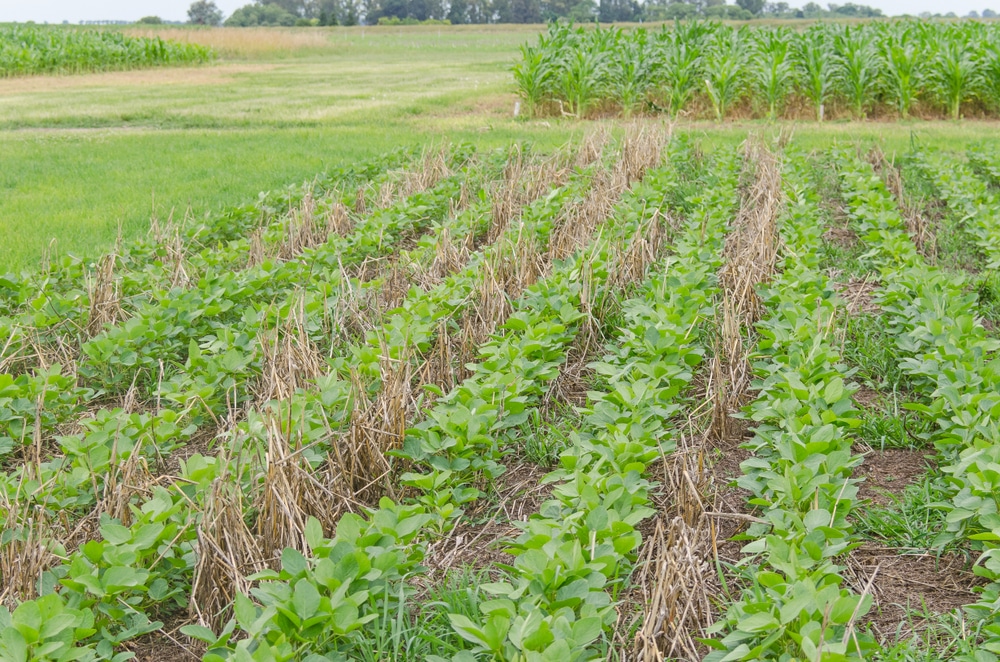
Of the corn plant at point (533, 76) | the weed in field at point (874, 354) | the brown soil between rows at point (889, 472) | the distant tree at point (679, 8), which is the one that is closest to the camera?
the brown soil between rows at point (889, 472)

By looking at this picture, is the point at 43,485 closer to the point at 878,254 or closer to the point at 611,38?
the point at 878,254

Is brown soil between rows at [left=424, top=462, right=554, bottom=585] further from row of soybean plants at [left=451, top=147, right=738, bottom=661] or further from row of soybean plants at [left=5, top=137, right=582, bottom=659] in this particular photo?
row of soybean plants at [left=5, top=137, right=582, bottom=659]

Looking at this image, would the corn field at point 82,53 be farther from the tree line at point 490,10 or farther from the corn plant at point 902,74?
the tree line at point 490,10

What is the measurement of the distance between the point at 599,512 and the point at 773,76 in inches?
482

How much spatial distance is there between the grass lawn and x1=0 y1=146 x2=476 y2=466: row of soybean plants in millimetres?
1150

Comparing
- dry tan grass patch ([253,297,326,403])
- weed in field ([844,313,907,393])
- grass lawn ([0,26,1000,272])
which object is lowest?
weed in field ([844,313,907,393])

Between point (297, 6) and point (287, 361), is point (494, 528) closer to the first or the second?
point (287, 361)

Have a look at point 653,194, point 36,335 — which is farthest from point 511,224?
point 36,335

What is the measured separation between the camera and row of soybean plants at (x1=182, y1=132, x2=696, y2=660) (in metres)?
Answer: 2.38

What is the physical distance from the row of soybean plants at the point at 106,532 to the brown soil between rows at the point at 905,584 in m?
1.85

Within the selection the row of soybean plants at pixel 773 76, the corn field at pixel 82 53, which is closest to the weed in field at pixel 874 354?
the row of soybean plants at pixel 773 76

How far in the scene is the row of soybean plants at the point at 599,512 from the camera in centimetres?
229

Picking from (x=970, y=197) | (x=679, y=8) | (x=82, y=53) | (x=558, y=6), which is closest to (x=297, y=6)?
(x=558, y=6)

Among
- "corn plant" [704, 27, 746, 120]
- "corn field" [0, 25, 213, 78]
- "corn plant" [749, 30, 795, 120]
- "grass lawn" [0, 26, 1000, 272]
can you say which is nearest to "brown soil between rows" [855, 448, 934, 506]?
"grass lawn" [0, 26, 1000, 272]
